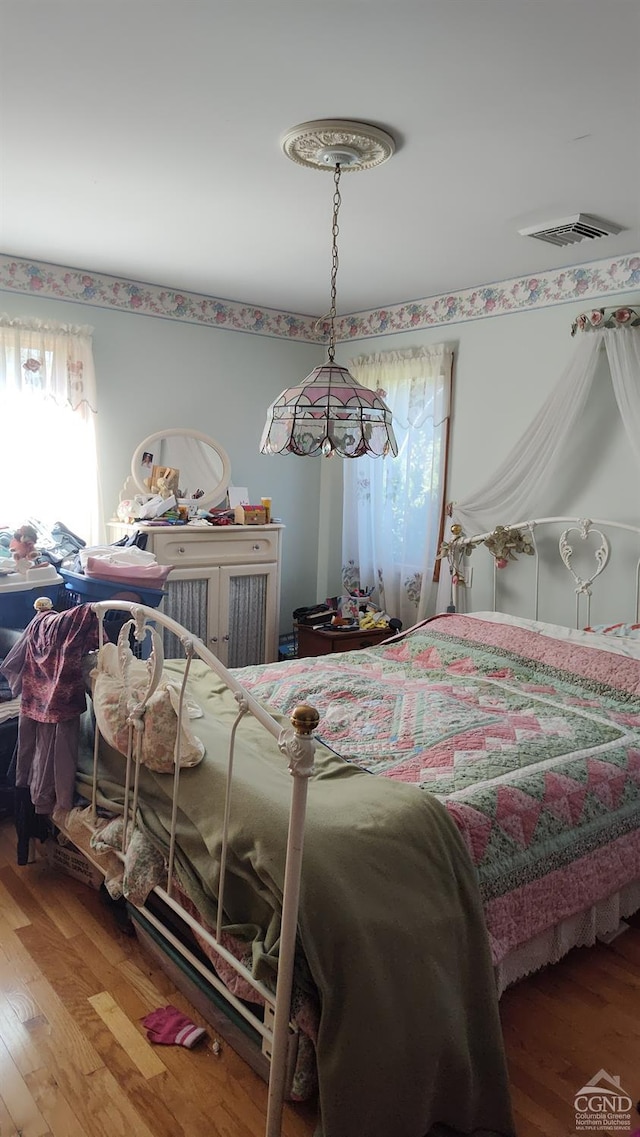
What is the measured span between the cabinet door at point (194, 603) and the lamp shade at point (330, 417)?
184cm

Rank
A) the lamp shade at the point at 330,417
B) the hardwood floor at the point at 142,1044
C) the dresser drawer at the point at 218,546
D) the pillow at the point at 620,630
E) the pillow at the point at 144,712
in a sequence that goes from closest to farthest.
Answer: the hardwood floor at the point at 142,1044
the pillow at the point at 144,712
the lamp shade at the point at 330,417
the pillow at the point at 620,630
the dresser drawer at the point at 218,546

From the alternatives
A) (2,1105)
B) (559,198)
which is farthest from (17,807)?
(559,198)

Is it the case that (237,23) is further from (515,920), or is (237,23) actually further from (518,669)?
(518,669)

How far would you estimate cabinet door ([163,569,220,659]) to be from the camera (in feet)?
13.6

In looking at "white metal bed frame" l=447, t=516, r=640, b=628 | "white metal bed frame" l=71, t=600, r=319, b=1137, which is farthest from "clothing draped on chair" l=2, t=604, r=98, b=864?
"white metal bed frame" l=447, t=516, r=640, b=628

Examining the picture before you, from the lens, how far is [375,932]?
1575mm

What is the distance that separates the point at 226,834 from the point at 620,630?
2.20 metres

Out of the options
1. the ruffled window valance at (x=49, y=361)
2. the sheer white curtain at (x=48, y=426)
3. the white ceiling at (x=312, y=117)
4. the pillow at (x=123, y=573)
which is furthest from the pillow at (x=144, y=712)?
the ruffled window valance at (x=49, y=361)

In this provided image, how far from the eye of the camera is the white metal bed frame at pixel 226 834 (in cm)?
140

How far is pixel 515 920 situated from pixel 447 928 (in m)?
0.36

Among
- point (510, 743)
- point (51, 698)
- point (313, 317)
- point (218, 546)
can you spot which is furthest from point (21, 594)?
point (313, 317)

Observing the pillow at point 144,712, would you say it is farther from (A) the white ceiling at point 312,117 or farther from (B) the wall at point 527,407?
(B) the wall at point 527,407

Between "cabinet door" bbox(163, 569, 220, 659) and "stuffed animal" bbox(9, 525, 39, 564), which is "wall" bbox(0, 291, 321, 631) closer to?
"cabinet door" bbox(163, 569, 220, 659)

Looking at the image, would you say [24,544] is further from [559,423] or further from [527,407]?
[527,407]
